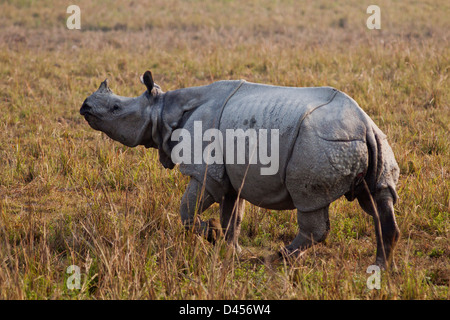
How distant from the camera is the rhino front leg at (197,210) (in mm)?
4496

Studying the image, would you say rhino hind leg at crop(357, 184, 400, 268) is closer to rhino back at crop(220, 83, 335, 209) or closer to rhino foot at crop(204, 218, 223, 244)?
rhino back at crop(220, 83, 335, 209)

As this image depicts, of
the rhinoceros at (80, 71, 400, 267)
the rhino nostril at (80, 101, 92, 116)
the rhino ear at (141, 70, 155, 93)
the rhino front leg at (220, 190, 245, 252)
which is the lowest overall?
the rhino front leg at (220, 190, 245, 252)

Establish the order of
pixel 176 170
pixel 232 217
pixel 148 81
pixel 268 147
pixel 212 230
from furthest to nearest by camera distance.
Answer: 1. pixel 176 170
2. pixel 232 217
3. pixel 148 81
4. pixel 212 230
5. pixel 268 147

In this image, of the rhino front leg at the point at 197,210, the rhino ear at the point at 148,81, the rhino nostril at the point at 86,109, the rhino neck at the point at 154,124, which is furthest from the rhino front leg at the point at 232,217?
the rhino nostril at the point at 86,109

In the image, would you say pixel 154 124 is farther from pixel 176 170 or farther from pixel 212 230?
pixel 176 170

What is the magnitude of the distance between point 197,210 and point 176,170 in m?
1.72

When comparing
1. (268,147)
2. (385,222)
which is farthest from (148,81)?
(385,222)

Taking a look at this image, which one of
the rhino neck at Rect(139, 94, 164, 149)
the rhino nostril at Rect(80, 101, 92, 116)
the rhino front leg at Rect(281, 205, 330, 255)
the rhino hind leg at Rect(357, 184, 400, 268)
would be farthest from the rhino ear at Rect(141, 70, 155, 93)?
the rhino hind leg at Rect(357, 184, 400, 268)

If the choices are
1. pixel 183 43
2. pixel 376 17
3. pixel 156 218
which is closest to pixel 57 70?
pixel 183 43

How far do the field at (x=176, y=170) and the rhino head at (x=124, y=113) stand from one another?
2.15 ft

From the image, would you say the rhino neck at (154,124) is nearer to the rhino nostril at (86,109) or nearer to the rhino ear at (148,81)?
the rhino ear at (148,81)

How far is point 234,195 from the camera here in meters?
4.82

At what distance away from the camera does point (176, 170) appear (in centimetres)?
618

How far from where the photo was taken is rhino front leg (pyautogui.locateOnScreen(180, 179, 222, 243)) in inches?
177
